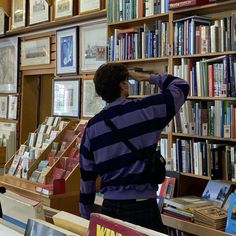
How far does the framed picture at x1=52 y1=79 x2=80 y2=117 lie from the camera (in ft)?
16.0

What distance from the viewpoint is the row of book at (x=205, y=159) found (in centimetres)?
298

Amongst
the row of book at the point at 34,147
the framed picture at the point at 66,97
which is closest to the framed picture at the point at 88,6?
the framed picture at the point at 66,97

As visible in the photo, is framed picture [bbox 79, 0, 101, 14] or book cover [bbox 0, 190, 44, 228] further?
framed picture [bbox 79, 0, 101, 14]

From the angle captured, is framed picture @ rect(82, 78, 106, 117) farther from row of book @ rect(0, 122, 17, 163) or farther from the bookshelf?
row of book @ rect(0, 122, 17, 163)

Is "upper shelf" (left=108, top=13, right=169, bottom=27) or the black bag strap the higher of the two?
"upper shelf" (left=108, top=13, right=169, bottom=27)

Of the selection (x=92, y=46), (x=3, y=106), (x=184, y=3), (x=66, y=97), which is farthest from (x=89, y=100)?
(x=3, y=106)

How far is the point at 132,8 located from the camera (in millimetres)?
3752

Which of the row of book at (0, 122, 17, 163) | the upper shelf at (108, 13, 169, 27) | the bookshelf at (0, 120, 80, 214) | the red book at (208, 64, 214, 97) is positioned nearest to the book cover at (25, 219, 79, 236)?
the red book at (208, 64, 214, 97)

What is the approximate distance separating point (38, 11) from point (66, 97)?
1.22 meters

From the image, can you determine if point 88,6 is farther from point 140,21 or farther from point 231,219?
point 231,219

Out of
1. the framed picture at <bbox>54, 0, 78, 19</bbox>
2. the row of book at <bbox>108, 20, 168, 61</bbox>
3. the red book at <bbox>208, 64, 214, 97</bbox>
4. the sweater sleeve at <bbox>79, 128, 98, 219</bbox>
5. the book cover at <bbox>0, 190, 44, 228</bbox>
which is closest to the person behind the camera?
the book cover at <bbox>0, 190, 44, 228</bbox>

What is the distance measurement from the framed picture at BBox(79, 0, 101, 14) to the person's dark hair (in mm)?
2382

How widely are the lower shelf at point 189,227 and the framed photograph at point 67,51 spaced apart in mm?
2360

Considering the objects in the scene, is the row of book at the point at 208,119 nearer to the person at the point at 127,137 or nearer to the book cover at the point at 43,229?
the person at the point at 127,137
